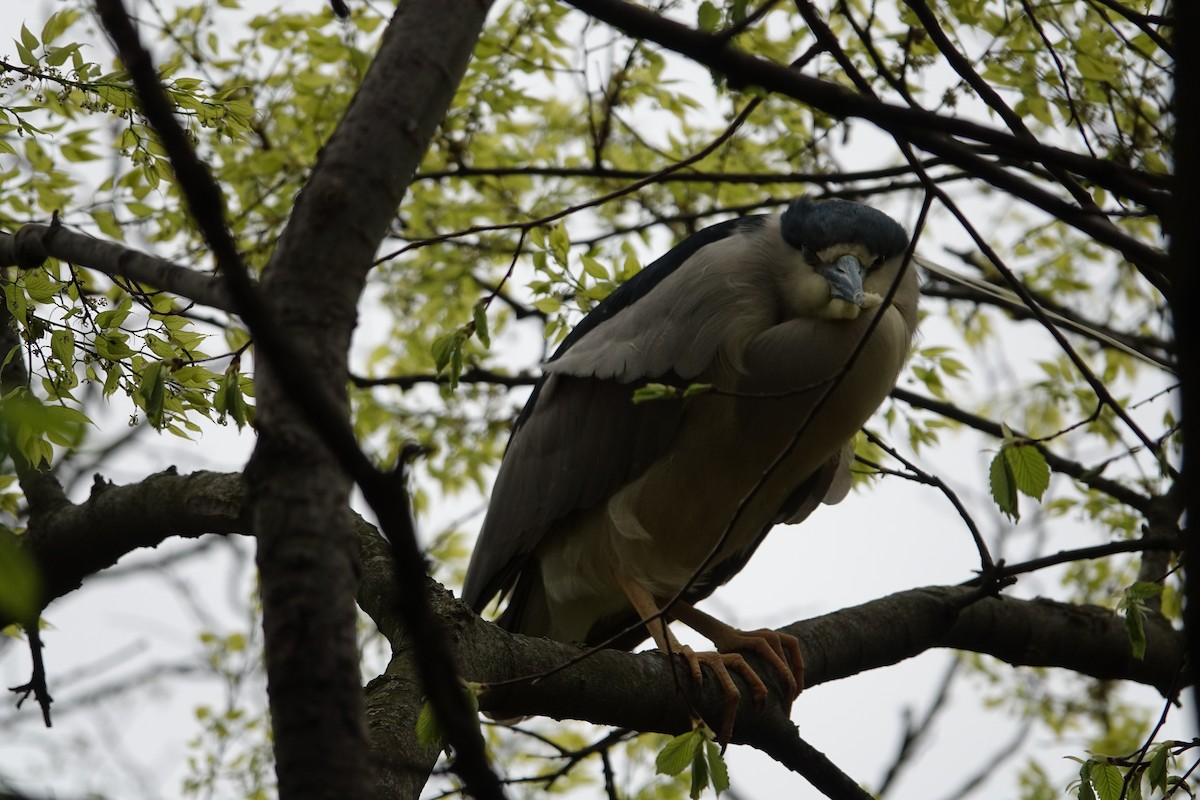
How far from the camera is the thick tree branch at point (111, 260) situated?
1414 mm

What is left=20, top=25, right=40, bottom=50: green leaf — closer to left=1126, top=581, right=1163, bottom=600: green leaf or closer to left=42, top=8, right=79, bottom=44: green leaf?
left=42, top=8, right=79, bottom=44: green leaf

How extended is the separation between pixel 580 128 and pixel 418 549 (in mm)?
5231

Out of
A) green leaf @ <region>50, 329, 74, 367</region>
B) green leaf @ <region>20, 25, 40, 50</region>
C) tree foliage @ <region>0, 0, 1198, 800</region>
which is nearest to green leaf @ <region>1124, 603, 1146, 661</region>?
tree foliage @ <region>0, 0, 1198, 800</region>

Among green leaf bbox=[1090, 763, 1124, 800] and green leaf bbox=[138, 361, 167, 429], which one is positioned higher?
green leaf bbox=[138, 361, 167, 429]

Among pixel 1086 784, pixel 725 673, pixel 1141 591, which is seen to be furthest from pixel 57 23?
pixel 1086 784

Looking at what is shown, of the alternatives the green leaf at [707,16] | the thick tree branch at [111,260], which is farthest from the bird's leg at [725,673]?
the thick tree branch at [111,260]

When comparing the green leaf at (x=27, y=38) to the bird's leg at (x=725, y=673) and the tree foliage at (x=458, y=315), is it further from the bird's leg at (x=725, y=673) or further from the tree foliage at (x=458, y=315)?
the bird's leg at (x=725, y=673)

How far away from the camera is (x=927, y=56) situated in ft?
13.4

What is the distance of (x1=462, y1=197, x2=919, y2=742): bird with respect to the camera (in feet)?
10.9

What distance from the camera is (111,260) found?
1613mm

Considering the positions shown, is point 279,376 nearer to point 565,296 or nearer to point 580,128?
point 565,296

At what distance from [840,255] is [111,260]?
2192mm

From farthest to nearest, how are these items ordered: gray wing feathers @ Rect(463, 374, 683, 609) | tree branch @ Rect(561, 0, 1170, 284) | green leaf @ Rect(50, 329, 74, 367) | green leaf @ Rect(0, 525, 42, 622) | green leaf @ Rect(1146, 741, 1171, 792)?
gray wing feathers @ Rect(463, 374, 683, 609) → green leaf @ Rect(50, 329, 74, 367) → green leaf @ Rect(1146, 741, 1171, 792) → tree branch @ Rect(561, 0, 1170, 284) → green leaf @ Rect(0, 525, 42, 622)

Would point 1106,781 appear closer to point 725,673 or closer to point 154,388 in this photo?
point 725,673
